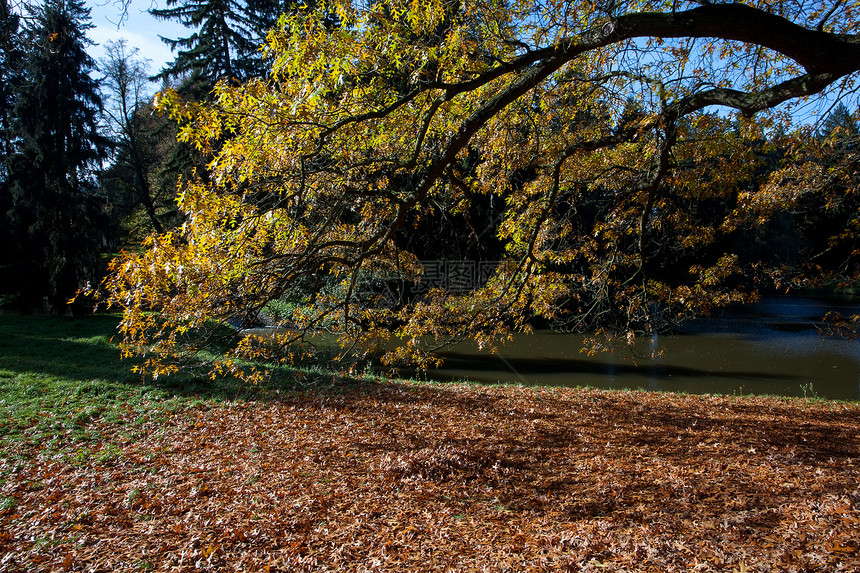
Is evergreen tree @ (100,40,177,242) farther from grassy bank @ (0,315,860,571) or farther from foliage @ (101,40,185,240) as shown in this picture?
grassy bank @ (0,315,860,571)

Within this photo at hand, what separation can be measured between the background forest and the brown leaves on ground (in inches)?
76.8

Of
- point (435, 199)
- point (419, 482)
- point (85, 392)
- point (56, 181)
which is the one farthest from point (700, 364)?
point (56, 181)

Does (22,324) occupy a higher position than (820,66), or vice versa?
(820,66)

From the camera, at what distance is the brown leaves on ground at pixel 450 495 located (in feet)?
11.3

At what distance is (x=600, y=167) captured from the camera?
808cm

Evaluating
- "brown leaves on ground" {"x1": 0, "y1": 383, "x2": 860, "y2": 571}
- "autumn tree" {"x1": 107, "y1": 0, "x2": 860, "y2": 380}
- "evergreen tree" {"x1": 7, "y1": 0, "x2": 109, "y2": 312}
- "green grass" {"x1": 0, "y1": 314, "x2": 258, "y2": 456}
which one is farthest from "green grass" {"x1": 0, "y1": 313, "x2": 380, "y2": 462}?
"evergreen tree" {"x1": 7, "y1": 0, "x2": 109, "y2": 312}

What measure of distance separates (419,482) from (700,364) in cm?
1163

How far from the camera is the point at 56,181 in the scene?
1670 centimetres

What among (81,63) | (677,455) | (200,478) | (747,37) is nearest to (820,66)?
(747,37)

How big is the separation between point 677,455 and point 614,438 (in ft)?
2.81

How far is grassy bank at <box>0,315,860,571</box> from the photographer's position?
349cm

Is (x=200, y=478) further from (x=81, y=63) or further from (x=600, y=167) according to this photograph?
(x=81, y=63)

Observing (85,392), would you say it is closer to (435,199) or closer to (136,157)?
(435,199)

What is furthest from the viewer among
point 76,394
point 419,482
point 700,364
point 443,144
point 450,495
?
point 700,364
